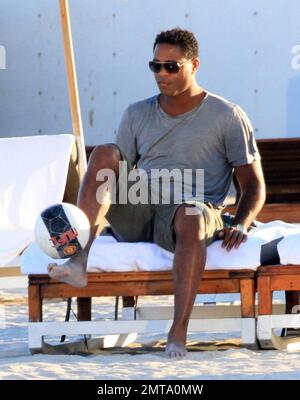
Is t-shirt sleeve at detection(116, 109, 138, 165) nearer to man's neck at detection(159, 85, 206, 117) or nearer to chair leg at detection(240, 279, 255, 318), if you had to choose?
man's neck at detection(159, 85, 206, 117)

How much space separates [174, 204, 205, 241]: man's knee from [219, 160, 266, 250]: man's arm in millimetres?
167

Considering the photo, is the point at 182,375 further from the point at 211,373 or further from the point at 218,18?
the point at 218,18

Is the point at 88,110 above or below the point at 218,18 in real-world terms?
below

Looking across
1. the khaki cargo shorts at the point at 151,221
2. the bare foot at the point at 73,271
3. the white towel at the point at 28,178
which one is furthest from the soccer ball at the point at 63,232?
the white towel at the point at 28,178

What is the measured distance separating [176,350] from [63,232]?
56 cm

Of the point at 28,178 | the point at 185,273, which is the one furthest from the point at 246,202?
the point at 28,178

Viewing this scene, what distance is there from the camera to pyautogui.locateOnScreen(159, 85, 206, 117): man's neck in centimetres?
469

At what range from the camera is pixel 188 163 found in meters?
4.62

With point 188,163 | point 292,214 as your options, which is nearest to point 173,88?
point 188,163

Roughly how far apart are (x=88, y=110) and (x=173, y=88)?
11.6ft

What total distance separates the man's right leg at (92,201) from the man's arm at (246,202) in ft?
1.48

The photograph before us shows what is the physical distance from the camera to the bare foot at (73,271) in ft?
14.0

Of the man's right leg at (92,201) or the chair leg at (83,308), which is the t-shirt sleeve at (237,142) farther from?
the chair leg at (83,308)
